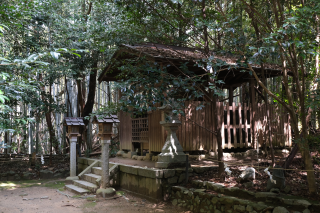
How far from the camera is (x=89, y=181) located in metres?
8.84

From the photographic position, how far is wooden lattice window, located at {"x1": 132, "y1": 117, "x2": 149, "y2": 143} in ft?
30.5

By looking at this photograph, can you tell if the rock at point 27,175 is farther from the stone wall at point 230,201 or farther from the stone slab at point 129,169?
the stone wall at point 230,201

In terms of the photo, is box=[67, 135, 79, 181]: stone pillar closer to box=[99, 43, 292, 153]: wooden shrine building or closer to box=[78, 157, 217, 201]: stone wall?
box=[99, 43, 292, 153]: wooden shrine building

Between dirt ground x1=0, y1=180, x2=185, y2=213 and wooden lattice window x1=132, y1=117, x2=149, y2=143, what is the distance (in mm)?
2279

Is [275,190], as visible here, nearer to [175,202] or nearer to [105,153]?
[175,202]

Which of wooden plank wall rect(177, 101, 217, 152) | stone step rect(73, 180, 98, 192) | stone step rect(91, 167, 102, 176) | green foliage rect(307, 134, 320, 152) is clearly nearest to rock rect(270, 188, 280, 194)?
green foliage rect(307, 134, 320, 152)

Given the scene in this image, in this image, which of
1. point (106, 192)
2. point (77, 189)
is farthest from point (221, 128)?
point (77, 189)

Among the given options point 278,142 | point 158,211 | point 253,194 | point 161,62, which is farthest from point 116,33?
point 278,142

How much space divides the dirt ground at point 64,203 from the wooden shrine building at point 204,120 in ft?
6.89

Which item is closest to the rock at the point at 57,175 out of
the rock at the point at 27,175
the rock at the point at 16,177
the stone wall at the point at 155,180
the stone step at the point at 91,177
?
the rock at the point at 27,175

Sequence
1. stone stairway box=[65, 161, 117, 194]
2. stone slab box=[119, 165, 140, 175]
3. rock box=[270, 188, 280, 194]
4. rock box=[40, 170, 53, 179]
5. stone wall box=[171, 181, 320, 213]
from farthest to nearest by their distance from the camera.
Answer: rock box=[40, 170, 53, 179] < stone stairway box=[65, 161, 117, 194] < stone slab box=[119, 165, 140, 175] < rock box=[270, 188, 280, 194] < stone wall box=[171, 181, 320, 213]

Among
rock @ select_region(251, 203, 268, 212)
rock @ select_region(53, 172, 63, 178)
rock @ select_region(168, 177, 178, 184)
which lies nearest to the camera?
rock @ select_region(251, 203, 268, 212)

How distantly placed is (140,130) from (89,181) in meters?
2.43

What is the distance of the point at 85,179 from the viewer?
Result: 30.2 feet
